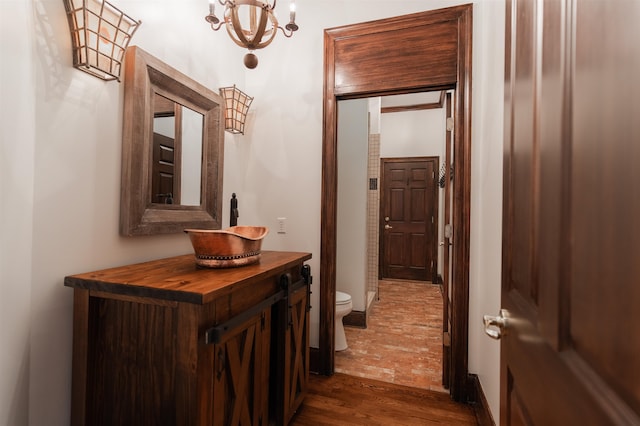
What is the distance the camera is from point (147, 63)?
155 centimetres

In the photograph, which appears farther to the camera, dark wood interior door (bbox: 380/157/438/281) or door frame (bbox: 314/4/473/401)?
dark wood interior door (bbox: 380/157/438/281)

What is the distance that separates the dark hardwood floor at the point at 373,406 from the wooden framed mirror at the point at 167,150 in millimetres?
1265

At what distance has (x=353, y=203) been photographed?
3490 mm

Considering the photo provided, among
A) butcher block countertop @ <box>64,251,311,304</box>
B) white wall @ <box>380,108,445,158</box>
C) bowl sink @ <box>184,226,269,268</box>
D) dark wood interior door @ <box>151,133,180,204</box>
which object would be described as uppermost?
white wall @ <box>380,108,445,158</box>

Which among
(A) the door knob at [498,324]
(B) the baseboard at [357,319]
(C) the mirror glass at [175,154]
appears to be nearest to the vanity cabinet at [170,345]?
(C) the mirror glass at [175,154]

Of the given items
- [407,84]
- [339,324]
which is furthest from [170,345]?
[407,84]

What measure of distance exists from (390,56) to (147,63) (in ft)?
4.96

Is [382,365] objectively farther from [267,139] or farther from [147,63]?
[147,63]

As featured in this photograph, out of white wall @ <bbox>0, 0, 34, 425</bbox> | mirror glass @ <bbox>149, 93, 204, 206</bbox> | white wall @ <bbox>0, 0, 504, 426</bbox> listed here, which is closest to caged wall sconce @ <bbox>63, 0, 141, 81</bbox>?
white wall @ <bbox>0, 0, 504, 426</bbox>

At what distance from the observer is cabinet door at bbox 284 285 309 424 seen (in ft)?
5.40

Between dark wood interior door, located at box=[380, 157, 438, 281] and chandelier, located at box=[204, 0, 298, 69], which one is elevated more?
chandelier, located at box=[204, 0, 298, 69]

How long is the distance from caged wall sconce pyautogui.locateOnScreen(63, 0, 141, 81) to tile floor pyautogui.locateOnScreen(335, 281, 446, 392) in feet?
7.55

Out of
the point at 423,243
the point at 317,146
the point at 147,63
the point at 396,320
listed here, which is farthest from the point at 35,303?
the point at 423,243

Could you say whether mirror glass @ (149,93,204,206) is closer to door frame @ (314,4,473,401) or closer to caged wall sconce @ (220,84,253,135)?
caged wall sconce @ (220,84,253,135)
